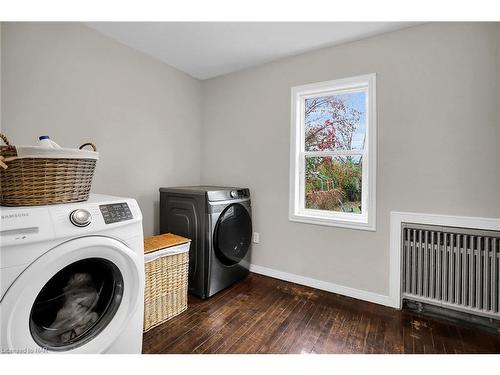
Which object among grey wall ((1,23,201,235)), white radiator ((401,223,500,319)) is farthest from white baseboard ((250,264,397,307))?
grey wall ((1,23,201,235))

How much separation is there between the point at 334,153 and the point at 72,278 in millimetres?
2123

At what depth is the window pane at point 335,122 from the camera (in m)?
2.20

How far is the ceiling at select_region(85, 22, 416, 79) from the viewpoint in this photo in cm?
190

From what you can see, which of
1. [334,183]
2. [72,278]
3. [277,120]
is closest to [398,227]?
[334,183]

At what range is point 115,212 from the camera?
1204mm

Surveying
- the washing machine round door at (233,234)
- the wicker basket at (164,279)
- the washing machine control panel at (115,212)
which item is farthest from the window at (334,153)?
the washing machine control panel at (115,212)

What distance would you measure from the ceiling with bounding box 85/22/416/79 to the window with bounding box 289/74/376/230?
359 mm

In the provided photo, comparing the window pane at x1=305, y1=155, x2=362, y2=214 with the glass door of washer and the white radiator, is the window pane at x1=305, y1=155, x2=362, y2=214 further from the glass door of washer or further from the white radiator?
the glass door of washer

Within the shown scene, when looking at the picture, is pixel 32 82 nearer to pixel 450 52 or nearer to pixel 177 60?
pixel 177 60

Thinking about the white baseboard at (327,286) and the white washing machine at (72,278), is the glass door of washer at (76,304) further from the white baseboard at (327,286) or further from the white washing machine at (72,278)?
the white baseboard at (327,286)

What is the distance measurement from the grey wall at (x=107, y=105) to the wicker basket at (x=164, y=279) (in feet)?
2.38
